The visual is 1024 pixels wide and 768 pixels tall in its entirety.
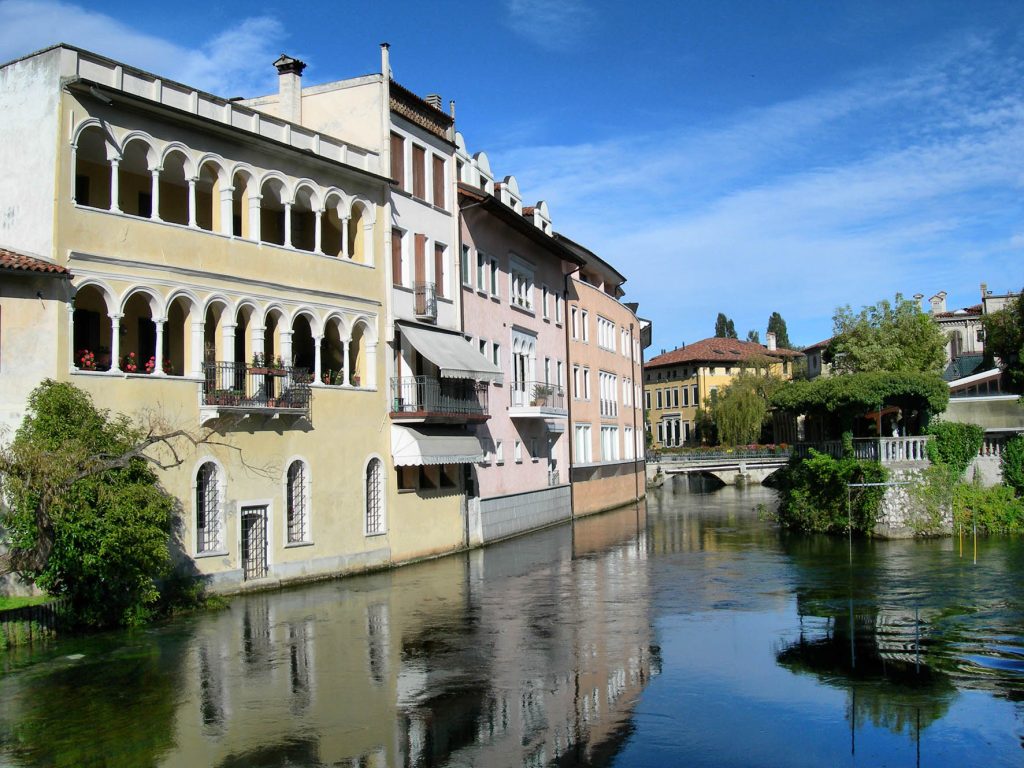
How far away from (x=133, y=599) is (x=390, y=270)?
13120 millimetres

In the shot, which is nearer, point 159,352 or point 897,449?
point 159,352

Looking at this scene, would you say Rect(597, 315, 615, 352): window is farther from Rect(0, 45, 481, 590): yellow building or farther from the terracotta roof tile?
the terracotta roof tile

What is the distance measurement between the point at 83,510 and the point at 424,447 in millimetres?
12135

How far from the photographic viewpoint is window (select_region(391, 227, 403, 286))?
97.8 feet

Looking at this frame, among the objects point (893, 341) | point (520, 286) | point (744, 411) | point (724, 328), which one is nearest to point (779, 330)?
point (724, 328)

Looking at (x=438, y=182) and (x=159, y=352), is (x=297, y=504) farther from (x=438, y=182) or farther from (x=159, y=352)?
(x=438, y=182)

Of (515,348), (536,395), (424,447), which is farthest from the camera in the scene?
(536,395)

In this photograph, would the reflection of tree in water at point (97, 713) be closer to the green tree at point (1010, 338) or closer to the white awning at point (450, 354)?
the white awning at point (450, 354)

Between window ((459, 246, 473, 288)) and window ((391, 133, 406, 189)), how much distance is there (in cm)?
525

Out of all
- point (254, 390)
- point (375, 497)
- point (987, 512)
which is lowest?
point (987, 512)

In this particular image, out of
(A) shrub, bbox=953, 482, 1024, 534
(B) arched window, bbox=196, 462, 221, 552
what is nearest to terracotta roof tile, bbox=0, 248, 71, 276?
(B) arched window, bbox=196, 462, 221, 552

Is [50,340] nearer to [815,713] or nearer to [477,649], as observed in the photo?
[477,649]

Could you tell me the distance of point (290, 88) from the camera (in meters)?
29.9

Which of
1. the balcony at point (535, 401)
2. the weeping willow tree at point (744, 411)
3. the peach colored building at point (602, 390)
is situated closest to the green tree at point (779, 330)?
the weeping willow tree at point (744, 411)
